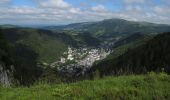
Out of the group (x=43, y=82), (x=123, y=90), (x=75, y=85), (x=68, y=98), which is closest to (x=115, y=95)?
(x=123, y=90)

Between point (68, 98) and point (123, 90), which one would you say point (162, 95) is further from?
point (68, 98)

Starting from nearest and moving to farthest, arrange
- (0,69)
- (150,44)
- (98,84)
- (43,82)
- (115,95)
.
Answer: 1. (115,95)
2. (98,84)
3. (43,82)
4. (0,69)
5. (150,44)

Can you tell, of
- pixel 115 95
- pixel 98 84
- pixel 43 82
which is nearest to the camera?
pixel 115 95

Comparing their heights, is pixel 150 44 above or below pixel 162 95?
below

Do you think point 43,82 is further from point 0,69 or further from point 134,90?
point 0,69

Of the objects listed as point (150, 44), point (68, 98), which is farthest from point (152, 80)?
point (150, 44)

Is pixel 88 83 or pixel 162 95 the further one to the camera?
pixel 88 83
